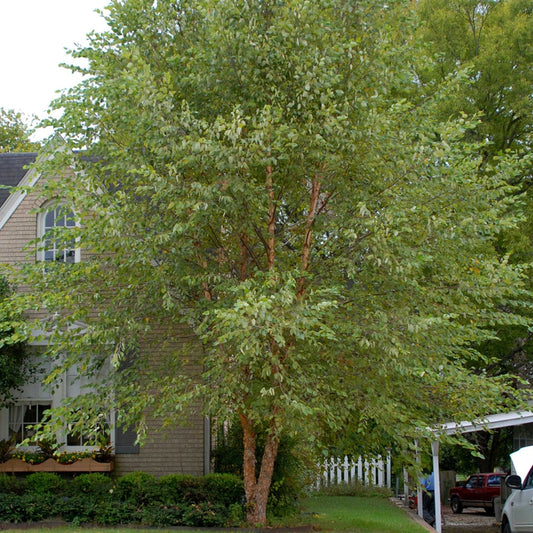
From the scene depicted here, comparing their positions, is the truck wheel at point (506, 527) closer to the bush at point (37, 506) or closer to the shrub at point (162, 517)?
the shrub at point (162, 517)

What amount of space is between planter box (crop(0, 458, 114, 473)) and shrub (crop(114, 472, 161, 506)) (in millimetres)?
801

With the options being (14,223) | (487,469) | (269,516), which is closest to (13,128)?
(14,223)

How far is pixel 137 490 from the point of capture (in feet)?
43.7

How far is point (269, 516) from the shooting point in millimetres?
12898

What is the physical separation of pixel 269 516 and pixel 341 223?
224 inches

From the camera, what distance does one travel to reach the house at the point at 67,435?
14766 mm

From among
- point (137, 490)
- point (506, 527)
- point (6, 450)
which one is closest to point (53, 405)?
point (6, 450)

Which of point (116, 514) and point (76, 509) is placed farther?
point (76, 509)

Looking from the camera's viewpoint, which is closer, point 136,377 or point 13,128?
point 136,377

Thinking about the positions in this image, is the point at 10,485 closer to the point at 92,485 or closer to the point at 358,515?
the point at 92,485

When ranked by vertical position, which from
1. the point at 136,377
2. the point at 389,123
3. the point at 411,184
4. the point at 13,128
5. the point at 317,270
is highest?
the point at 13,128

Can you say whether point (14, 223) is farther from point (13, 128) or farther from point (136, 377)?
point (13, 128)

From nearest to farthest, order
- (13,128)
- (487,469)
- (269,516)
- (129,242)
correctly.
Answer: (129,242)
(269,516)
(487,469)
(13,128)

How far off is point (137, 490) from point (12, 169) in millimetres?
9124
